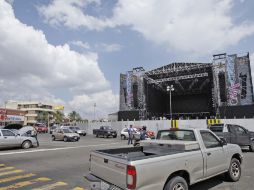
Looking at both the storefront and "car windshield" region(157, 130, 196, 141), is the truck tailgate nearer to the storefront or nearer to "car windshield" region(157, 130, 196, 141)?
"car windshield" region(157, 130, 196, 141)

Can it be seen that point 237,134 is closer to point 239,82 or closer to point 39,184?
point 39,184

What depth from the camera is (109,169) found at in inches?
205

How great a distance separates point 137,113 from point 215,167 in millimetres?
37310

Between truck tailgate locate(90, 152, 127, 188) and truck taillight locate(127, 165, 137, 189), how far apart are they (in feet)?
0.38

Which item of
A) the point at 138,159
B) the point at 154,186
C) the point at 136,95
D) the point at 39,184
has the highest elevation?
the point at 136,95

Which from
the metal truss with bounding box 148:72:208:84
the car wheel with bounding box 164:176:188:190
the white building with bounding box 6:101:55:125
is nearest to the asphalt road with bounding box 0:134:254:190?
the car wheel with bounding box 164:176:188:190

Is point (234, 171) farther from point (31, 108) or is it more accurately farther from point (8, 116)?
point (31, 108)

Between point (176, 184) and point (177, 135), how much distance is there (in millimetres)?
1866

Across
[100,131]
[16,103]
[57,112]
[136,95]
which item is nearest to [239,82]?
[136,95]

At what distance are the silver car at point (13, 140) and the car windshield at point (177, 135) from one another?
13002mm

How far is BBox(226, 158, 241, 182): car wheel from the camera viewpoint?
7.29 meters

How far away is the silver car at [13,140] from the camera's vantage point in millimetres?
16906

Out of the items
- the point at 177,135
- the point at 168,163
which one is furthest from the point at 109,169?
the point at 177,135

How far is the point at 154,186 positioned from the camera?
15.8 feet
